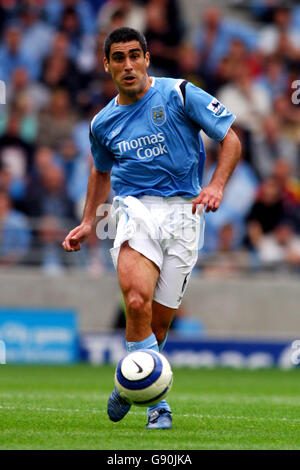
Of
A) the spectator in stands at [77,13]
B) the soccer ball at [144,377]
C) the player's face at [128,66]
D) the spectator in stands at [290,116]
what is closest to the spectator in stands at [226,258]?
the spectator in stands at [290,116]

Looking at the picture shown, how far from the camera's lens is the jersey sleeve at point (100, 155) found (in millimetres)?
6992

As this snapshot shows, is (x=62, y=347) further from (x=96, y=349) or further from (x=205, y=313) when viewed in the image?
(x=205, y=313)

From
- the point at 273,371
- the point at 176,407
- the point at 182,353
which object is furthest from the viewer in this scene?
the point at 182,353

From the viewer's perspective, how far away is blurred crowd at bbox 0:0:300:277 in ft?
52.0

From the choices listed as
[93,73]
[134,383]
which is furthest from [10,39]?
[134,383]

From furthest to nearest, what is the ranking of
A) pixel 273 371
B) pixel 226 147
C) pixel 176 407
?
pixel 273 371
pixel 176 407
pixel 226 147

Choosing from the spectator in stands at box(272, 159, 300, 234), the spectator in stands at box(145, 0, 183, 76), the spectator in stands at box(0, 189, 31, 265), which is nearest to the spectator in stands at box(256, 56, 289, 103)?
the spectator in stands at box(145, 0, 183, 76)

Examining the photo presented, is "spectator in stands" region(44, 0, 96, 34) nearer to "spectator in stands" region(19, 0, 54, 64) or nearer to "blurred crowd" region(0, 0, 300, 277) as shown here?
"blurred crowd" region(0, 0, 300, 277)

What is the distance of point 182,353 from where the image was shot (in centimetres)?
1633

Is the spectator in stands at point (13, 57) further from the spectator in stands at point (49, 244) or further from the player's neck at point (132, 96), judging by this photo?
the player's neck at point (132, 96)

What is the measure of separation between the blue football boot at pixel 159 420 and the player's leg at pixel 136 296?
21 cm

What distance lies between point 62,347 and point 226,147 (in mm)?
10081

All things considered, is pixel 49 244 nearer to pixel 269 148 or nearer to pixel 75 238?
pixel 269 148

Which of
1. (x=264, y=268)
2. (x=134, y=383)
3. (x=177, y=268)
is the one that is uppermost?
(x=264, y=268)
